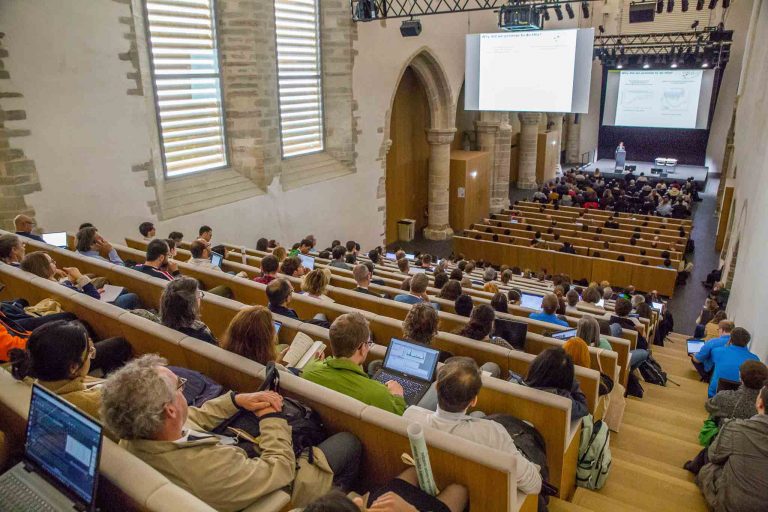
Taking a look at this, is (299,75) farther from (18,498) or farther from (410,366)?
(18,498)

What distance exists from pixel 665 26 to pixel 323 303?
2616 cm

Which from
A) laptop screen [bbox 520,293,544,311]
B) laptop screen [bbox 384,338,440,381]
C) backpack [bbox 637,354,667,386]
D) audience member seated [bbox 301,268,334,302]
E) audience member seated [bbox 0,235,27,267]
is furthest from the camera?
laptop screen [bbox 520,293,544,311]

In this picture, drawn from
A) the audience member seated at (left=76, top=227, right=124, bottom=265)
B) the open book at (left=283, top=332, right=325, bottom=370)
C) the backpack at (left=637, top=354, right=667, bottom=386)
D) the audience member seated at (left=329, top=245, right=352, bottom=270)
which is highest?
the audience member seated at (left=76, top=227, right=124, bottom=265)

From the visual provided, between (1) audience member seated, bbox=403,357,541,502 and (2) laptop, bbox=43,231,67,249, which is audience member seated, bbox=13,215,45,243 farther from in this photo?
(1) audience member seated, bbox=403,357,541,502

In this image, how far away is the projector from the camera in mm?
10243

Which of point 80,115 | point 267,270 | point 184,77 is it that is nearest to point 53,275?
point 267,270

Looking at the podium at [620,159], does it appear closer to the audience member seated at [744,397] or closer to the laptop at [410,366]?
the audience member seated at [744,397]

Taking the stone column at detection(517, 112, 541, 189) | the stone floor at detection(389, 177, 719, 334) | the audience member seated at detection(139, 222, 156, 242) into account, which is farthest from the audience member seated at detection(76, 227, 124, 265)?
the stone column at detection(517, 112, 541, 189)

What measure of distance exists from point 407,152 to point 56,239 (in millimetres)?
11133

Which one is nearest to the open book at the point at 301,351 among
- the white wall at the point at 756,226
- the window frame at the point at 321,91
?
the white wall at the point at 756,226

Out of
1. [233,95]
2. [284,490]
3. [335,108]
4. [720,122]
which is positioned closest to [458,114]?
[335,108]

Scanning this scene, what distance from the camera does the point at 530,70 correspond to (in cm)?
1438

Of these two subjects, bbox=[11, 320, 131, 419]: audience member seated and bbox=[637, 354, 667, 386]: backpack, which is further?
bbox=[637, 354, 667, 386]: backpack

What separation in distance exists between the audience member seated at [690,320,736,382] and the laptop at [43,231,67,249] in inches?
280
